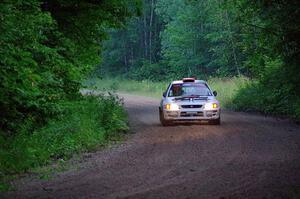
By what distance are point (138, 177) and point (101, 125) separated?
735cm

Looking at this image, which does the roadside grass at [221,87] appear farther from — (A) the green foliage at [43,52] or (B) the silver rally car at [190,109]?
(B) the silver rally car at [190,109]

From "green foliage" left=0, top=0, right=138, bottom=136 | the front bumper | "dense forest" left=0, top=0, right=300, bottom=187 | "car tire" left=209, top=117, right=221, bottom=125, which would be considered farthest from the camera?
"car tire" left=209, top=117, right=221, bottom=125

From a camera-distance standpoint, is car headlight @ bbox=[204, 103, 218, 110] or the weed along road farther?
car headlight @ bbox=[204, 103, 218, 110]

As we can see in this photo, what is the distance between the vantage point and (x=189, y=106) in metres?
19.3

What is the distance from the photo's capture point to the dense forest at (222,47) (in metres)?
21.4

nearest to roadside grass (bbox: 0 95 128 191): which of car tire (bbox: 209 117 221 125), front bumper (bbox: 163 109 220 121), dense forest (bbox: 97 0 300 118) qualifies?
front bumper (bbox: 163 109 220 121)

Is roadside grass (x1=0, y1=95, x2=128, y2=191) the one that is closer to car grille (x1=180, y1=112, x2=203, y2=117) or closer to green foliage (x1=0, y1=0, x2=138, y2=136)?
green foliage (x1=0, y1=0, x2=138, y2=136)

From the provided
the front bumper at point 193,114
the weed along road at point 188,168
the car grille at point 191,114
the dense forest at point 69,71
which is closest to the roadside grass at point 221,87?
the dense forest at point 69,71

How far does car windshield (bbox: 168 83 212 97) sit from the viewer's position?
20.5 meters

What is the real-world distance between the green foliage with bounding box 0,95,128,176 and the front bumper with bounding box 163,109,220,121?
191cm

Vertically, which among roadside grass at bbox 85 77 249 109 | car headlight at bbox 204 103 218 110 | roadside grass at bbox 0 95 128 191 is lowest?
roadside grass at bbox 0 95 128 191

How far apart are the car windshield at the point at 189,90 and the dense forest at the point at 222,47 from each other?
2.95 m

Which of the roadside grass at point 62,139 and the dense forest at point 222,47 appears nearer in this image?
the roadside grass at point 62,139

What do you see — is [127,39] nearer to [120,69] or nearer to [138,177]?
[120,69]
